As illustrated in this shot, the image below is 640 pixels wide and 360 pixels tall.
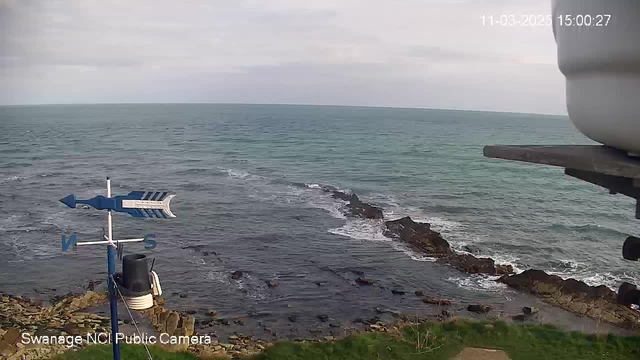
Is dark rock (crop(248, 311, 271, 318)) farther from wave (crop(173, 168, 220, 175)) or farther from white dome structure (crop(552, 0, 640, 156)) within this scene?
wave (crop(173, 168, 220, 175))

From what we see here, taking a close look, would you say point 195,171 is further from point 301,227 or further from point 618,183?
point 618,183

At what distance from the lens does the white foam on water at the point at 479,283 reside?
20.0m

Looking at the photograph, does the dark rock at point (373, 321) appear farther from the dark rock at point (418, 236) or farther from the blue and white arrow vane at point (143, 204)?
the blue and white arrow vane at point (143, 204)

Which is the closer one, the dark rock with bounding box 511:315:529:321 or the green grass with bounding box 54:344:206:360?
the green grass with bounding box 54:344:206:360

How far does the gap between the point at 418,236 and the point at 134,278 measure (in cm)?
2191

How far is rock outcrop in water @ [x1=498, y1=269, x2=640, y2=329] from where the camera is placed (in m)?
17.1

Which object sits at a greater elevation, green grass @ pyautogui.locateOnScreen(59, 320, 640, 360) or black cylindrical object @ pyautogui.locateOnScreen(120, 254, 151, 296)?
black cylindrical object @ pyautogui.locateOnScreen(120, 254, 151, 296)

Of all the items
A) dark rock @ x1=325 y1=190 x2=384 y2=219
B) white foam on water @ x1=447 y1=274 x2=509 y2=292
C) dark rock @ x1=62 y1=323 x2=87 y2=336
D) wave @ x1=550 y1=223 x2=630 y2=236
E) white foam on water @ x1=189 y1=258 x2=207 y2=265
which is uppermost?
dark rock @ x1=325 y1=190 x2=384 y2=219

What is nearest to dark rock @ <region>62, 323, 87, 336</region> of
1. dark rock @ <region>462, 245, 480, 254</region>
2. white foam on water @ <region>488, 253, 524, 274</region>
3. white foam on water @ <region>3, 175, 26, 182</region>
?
white foam on water @ <region>488, 253, 524, 274</region>

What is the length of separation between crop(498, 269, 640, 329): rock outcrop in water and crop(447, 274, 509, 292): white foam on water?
0.42 meters

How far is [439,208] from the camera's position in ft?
114

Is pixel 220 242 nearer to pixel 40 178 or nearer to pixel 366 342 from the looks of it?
pixel 366 342

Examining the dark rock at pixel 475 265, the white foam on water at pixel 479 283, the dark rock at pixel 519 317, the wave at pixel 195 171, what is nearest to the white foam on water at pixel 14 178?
the wave at pixel 195 171

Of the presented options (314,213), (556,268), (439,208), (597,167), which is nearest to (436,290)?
(556,268)
